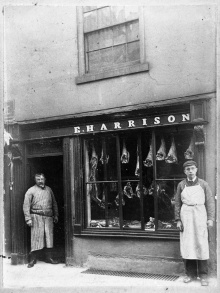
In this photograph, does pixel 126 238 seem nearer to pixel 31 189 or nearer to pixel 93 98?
pixel 31 189

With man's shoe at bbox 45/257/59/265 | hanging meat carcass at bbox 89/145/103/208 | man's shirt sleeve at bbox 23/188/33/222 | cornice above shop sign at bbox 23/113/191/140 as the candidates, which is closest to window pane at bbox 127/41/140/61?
cornice above shop sign at bbox 23/113/191/140

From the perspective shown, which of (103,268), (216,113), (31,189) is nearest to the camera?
(216,113)

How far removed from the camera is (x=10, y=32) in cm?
822

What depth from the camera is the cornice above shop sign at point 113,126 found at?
6914mm

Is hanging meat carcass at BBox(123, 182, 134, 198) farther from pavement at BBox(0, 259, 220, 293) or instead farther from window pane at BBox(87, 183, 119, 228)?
pavement at BBox(0, 259, 220, 293)

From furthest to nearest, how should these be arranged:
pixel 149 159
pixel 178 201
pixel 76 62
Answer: pixel 76 62, pixel 149 159, pixel 178 201

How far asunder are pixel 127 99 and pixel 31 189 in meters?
2.86

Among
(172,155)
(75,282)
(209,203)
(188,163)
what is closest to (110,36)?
(172,155)

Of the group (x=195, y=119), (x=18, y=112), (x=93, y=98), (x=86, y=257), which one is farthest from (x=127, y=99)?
(x=86, y=257)

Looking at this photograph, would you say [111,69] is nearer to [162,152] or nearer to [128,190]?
[162,152]

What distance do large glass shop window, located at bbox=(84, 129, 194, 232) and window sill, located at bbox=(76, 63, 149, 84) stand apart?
3.81 ft

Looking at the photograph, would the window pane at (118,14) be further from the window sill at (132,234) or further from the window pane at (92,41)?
the window sill at (132,234)

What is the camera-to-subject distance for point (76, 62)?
788 cm

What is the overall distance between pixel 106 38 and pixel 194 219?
12.9 feet
